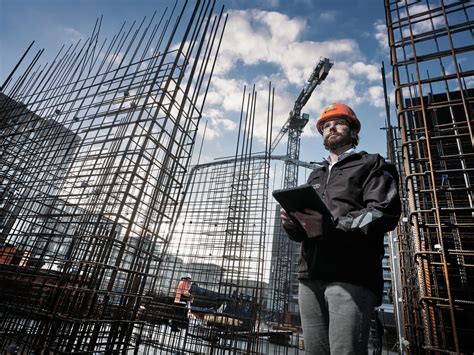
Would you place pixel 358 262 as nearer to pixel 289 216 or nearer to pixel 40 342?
pixel 289 216

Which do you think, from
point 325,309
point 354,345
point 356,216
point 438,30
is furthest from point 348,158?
point 438,30

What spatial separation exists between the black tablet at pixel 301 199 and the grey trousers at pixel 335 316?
1.09ft

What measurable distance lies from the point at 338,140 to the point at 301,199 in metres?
0.67

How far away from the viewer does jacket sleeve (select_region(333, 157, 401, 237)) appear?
0.96m

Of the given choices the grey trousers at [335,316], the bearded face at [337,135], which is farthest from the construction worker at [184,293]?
the bearded face at [337,135]

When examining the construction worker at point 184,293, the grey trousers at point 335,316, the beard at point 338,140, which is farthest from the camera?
the construction worker at point 184,293

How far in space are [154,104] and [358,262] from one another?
93.9 inches

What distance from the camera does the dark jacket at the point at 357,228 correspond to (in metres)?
0.99

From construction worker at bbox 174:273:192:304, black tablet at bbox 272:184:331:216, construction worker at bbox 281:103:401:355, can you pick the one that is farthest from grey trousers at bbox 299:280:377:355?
construction worker at bbox 174:273:192:304

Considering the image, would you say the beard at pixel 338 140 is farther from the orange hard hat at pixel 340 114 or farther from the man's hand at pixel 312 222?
the man's hand at pixel 312 222

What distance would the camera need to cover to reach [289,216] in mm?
1185

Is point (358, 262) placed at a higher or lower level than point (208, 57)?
lower

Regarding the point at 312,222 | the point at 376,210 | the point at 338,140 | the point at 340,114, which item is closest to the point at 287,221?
the point at 312,222

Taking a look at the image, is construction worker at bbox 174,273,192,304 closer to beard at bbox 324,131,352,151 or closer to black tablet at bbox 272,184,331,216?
beard at bbox 324,131,352,151
